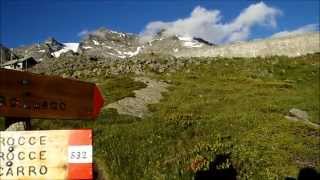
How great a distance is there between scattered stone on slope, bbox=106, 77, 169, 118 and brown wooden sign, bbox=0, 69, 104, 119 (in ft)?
78.3

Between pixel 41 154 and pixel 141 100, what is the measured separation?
31.5 metres

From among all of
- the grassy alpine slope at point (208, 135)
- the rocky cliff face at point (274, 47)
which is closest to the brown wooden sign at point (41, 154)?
the grassy alpine slope at point (208, 135)

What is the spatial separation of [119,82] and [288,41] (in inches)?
1980

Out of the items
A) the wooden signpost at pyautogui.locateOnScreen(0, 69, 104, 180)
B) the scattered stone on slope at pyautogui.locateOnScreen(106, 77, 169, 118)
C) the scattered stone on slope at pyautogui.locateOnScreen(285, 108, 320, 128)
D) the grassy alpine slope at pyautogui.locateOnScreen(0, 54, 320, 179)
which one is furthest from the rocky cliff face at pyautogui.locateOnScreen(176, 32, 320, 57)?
the wooden signpost at pyautogui.locateOnScreen(0, 69, 104, 180)

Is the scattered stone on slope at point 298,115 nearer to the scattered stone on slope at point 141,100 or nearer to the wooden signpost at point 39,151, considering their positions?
the scattered stone on slope at point 141,100

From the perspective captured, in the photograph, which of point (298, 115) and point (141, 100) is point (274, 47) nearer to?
point (141, 100)

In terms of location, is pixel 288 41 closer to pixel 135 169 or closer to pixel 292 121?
pixel 292 121

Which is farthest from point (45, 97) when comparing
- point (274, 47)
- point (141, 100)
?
point (274, 47)

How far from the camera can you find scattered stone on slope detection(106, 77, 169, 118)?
112ft

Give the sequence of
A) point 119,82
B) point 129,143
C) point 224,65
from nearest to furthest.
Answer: point 129,143, point 119,82, point 224,65

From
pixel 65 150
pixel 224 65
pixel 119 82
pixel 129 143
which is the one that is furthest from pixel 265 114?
pixel 224 65

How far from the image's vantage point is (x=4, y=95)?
26.3ft

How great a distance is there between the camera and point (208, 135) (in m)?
24.2

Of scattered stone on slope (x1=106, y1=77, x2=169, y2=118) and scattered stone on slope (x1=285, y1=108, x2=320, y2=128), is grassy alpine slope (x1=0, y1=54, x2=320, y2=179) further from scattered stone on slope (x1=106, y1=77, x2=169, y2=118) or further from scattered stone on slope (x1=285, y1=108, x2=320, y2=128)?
scattered stone on slope (x1=106, y1=77, x2=169, y2=118)
